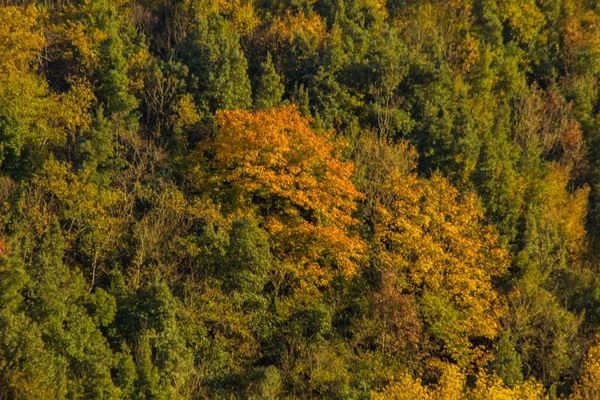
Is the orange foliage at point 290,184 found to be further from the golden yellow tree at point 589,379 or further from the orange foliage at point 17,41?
the golden yellow tree at point 589,379

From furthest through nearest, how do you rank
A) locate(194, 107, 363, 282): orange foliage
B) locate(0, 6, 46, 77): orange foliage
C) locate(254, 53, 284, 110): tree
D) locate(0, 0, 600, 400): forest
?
locate(254, 53, 284, 110): tree, locate(0, 6, 46, 77): orange foliage, locate(194, 107, 363, 282): orange foliage, locate(0, 0, 600, 400): forest

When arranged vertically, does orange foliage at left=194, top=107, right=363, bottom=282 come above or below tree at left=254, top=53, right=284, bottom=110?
below

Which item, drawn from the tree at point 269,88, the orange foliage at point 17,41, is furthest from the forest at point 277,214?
the tree at point 269,88

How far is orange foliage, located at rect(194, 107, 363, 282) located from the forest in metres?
0.15

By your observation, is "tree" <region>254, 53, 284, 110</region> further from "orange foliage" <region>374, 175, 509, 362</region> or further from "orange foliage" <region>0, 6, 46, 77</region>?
"orange foliage" <region>0, 6, 46, 77</region>

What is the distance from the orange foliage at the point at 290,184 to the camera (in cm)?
6244

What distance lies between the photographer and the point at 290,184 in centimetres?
6375

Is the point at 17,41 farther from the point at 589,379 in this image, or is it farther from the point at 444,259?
the point at 589,379

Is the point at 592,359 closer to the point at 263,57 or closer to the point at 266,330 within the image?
the point at 266,330

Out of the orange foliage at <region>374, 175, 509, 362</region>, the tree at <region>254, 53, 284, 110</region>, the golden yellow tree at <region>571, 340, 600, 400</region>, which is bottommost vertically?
the golden yellow tree at <region>571, 340, 600, 400</region>

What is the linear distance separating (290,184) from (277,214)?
77.7 inches

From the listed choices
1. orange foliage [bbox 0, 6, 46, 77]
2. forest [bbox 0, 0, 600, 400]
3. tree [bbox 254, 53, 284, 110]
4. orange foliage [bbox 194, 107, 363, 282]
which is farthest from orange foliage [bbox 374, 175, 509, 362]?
orange foliage [bbox 0, 6, 46, 77]

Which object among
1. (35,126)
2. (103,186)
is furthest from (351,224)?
(35,126)

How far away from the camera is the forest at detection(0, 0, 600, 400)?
2149 inches
